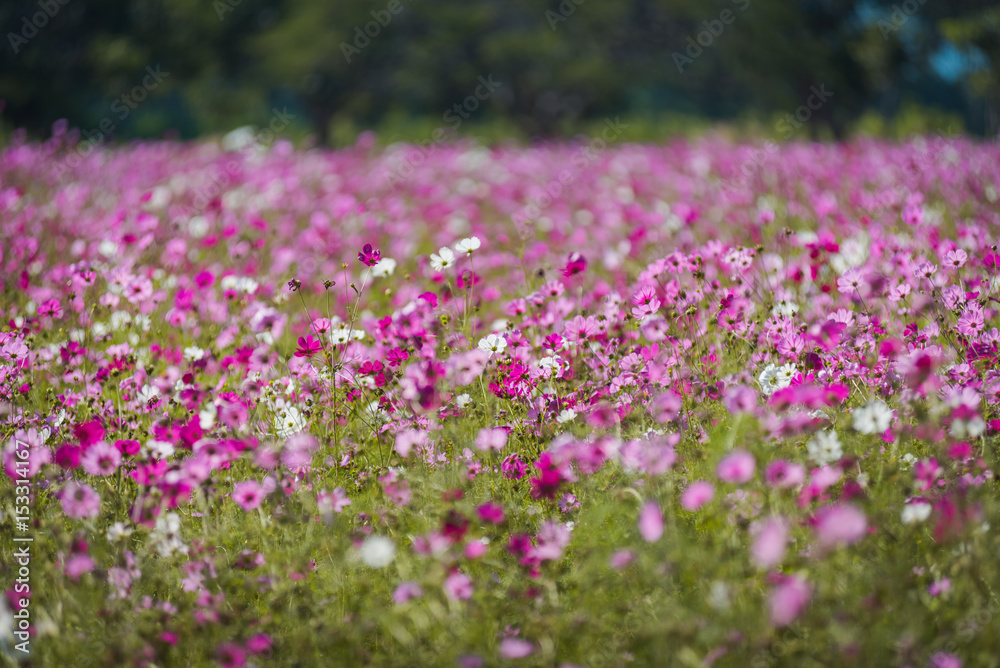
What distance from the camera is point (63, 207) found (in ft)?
19.6

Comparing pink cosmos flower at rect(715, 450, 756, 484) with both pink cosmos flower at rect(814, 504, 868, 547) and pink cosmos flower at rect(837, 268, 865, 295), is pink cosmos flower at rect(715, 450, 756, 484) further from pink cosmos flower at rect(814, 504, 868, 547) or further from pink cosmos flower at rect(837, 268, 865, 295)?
pink cosmos flower at rect(837, 268, 865, 295)

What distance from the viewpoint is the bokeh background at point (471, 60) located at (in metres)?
14.7

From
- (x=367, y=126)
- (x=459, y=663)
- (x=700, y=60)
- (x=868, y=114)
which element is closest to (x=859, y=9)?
(x=868, y=114)

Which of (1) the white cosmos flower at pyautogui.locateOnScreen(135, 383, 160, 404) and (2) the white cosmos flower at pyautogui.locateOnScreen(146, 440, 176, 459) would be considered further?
(1) the white cosmos flower at pyautogui.locateOnScreen(135, 383, 160, 404)

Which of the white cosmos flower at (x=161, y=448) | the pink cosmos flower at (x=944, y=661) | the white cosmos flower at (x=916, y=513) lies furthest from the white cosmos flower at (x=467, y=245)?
the pink cosmos flower at (x=944, y=661)

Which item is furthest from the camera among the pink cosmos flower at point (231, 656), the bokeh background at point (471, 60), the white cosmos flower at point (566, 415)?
the bokeh background at point (471, 60)

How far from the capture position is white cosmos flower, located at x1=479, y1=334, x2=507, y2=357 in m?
2.42

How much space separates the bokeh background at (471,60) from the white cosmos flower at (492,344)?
37.1 feet

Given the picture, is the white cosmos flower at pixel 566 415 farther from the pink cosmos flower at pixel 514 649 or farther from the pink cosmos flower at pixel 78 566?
the pink cosmos flower at pixel 78 566

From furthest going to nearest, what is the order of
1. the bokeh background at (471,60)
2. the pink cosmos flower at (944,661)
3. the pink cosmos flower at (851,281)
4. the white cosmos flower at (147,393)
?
the bokeh background at (471,60) → the pink cosmos flower at (851,281) → the white cosmos flower at (147,393) → the pink cosmos flower at (944,661)

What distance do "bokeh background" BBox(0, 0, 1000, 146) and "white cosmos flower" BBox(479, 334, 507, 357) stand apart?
11306 millimetres

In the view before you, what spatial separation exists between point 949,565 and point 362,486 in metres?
1.61

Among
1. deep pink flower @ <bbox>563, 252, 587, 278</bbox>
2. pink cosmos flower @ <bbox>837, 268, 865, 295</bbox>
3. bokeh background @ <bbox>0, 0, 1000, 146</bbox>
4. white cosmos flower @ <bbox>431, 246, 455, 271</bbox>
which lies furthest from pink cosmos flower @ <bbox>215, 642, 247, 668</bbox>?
bokeh background @ <bbox>0, 0, 1000, 146</bbox>

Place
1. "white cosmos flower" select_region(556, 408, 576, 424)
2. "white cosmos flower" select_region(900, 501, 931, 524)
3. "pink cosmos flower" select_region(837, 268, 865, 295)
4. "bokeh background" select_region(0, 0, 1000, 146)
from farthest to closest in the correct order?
"bokeh background" select_region(0, 0, 1000, 146) < "pink cosmos flower" select_region(837, 268, 865, 295) < "white cosmos flower" select_region(556, 408, 576, 424) < "white cosmos flower" select_region(900, 501, 931, 524)
